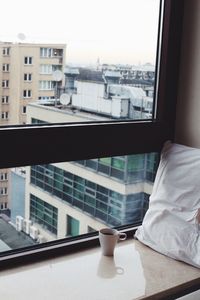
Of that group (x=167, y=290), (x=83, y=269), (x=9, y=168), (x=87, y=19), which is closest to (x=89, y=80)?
(x=87, y=19)

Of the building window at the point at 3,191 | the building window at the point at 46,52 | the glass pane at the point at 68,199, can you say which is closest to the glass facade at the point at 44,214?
the glass pane at the point at 68,199

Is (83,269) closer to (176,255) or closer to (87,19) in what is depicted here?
(176,255)

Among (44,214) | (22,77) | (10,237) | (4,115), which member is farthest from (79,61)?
(10,237)

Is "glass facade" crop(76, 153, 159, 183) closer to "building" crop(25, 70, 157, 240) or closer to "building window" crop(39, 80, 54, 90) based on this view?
"building" crop(25, 70, 157, 240)

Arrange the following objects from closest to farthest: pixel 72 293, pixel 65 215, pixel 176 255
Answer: pixel 72 293 → pixel 176 255 → pixel 65 215

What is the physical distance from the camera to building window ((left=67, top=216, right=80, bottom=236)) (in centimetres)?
192

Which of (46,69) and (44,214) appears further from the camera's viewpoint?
(44,214)

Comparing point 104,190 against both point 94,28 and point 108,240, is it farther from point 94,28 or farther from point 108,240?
point 94,28

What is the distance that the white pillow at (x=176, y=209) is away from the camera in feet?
5.92

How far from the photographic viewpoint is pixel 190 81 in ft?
6.82

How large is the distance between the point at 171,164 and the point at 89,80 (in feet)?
1.71

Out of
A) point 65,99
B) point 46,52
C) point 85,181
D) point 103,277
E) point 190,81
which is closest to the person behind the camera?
point 103,277

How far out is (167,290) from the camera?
157cm

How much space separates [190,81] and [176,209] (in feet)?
1.97
